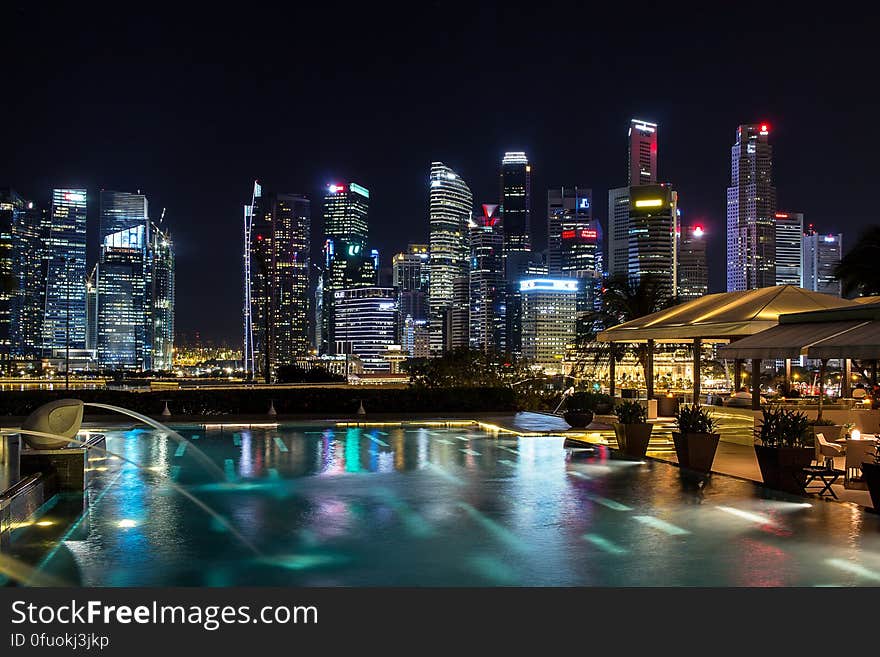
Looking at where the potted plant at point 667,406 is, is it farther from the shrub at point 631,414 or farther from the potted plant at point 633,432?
the potted plant at point 633,432

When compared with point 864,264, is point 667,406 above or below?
below

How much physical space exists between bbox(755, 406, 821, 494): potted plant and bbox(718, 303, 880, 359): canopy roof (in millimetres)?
1298

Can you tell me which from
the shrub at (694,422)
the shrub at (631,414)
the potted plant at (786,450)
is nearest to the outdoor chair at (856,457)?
the potted plant at (786,450)

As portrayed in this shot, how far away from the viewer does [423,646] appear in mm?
5754

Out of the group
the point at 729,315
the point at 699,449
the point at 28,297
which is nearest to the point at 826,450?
the point at 699,449

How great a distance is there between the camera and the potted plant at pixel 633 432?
16094 mm

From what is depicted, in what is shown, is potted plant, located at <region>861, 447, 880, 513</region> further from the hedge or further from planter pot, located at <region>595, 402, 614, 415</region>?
the hedge

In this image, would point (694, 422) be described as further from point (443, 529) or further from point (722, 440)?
point (443, 529)

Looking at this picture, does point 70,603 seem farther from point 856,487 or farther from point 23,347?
point 23,347

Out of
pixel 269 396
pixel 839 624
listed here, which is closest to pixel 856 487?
pixel 839 624

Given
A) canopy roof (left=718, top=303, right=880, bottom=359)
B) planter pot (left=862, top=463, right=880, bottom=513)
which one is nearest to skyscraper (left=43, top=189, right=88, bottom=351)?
canopy roof (left=718, top=303, right=880, bottom=359)

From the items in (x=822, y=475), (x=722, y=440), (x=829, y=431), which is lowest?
(x=722, y=440)

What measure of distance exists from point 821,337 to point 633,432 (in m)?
4.10

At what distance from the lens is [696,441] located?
543 inches
